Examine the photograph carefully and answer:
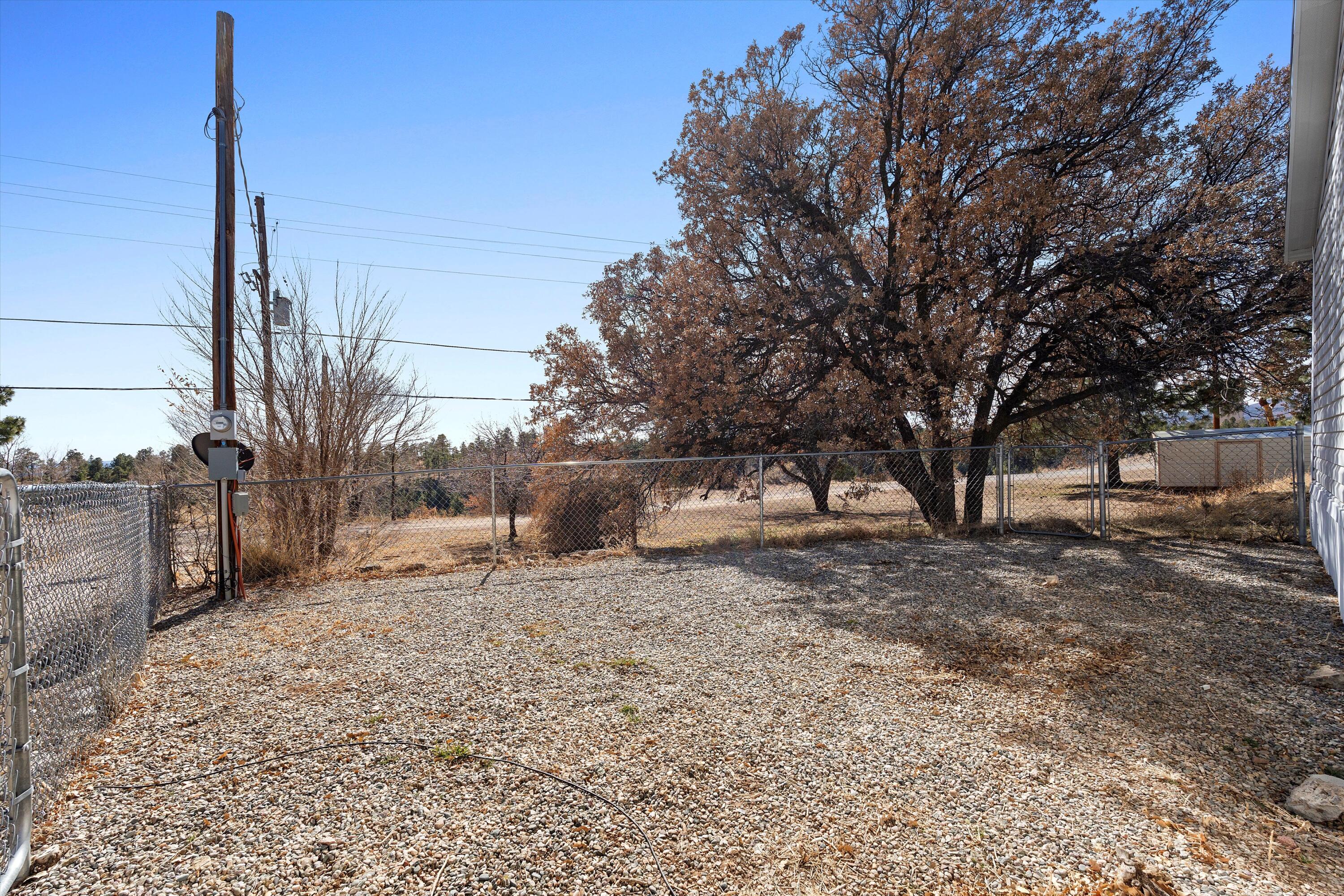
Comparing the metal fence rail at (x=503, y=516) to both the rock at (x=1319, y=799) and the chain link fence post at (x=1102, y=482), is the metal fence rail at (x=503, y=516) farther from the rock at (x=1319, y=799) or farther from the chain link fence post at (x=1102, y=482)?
the rock at (x=1319, y=799)

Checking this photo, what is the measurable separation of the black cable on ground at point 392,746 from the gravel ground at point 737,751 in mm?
37

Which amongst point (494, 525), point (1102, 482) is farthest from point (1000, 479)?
point (494, 525)

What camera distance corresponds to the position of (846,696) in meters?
3.78

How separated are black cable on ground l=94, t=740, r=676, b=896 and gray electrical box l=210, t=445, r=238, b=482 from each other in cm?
461

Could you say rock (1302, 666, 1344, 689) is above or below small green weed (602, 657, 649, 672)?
below

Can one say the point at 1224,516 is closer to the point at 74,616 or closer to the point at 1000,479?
the point at 1000,479

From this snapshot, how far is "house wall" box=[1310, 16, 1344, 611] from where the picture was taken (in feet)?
16.7

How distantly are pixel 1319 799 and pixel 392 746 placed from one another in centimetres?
387

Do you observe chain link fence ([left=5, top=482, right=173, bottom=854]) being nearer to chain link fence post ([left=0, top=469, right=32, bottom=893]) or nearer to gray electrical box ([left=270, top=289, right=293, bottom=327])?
chain link fence post ([left=0, top=469, right=32, bottom=893])

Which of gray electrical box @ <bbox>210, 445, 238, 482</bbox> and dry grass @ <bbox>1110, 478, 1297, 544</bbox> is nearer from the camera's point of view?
gray electrical box @ <bbox>210, 445, 238, 482</bbox>

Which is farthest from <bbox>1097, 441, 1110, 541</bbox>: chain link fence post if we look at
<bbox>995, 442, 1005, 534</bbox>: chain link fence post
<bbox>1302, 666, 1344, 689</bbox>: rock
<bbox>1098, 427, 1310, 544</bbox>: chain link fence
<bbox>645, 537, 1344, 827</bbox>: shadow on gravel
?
<bbox>1302, 666, 1344, 689</bbox>: rock

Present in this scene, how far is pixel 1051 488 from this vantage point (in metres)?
11.7

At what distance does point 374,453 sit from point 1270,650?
10.3 metres

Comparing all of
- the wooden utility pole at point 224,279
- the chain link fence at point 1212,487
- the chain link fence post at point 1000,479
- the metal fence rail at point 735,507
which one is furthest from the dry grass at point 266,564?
the chain link fence at point 1212,487
